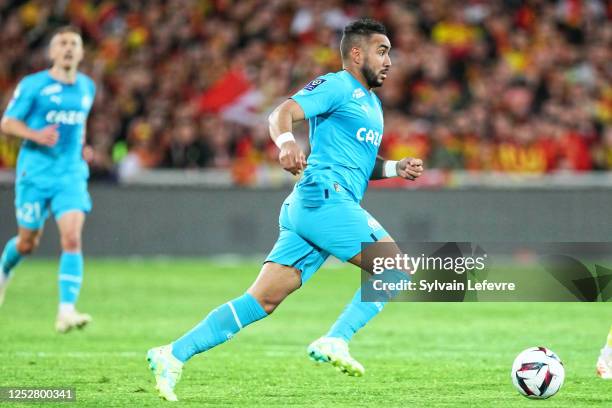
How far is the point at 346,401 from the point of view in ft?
23.3

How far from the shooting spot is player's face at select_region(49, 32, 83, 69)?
34.5 ft

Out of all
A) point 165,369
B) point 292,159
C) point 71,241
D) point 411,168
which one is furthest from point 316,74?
point 292,159

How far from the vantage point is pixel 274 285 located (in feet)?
22.9

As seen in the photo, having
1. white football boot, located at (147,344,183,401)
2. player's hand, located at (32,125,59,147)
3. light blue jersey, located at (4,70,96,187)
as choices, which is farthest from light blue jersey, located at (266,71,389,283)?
light blue jersey, located at (4,70,96,187)

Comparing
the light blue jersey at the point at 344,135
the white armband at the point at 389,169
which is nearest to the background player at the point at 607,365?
the white armband at the point at 389,169

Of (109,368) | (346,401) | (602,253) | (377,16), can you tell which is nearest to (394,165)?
(346,401)

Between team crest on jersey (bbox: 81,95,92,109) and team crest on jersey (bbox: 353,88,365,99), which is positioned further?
team crest on jersey (bbox: 81,95,92,109)

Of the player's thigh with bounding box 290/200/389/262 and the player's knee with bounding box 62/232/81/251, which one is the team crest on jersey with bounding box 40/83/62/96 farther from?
the player's thigh with bounding box 290/200/389/262

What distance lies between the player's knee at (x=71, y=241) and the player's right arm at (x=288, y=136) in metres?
4.20

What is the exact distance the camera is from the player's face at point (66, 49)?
10.5 meters

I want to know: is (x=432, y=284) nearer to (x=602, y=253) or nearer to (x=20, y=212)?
(x=20, y=212)

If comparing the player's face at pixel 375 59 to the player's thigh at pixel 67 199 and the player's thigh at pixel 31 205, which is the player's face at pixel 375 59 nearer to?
the player's thigh at pixel 67 199

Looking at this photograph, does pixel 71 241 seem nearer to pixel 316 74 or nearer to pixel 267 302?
pixel 267 302

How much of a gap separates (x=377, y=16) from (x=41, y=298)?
31.0 ft
